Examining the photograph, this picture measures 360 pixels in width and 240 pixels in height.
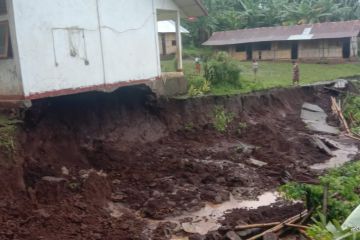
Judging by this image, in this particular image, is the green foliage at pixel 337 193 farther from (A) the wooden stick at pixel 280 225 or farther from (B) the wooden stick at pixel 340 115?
(B) the wooden stick at pixel 340 115

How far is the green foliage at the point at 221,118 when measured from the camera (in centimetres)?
1697

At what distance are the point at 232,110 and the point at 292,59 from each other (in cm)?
2154

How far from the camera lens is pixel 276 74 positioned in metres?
28.3

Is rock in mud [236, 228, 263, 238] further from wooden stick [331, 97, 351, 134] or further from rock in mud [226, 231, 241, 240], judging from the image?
wooden stick [331, 97, 351, 134]

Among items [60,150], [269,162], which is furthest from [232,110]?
[60,150]

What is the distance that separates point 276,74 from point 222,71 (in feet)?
34.0

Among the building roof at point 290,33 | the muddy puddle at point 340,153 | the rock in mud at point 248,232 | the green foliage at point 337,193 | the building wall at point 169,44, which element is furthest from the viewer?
the building wall at point 169,44

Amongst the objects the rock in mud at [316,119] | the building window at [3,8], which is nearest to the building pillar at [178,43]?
the rock in mud at [316,119]

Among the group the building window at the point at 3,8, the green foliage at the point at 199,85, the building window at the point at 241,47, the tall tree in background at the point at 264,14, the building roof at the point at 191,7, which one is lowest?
the green foliage at the point at 199,85

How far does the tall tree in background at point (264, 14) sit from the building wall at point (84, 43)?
2832 cm

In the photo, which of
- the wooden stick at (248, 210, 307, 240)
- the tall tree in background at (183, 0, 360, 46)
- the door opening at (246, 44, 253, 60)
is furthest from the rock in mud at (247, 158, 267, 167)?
the tall tree in background at (183, 0, 360, 46)

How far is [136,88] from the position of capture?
15305 mm

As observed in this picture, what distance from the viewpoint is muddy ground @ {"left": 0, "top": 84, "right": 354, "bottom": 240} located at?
9.79m

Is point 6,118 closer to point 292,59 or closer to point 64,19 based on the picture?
point 64,19
